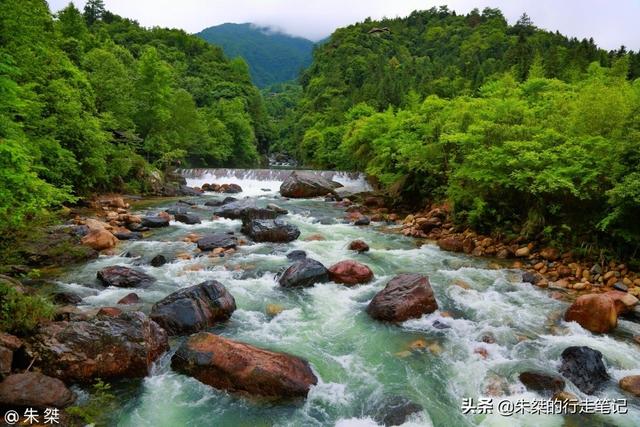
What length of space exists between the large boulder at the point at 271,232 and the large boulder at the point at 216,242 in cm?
99

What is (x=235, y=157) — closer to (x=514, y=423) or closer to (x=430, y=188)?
(x=430, y=188)

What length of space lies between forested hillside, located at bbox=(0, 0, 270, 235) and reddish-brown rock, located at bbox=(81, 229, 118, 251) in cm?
243

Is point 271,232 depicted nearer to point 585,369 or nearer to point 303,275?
point 303,275

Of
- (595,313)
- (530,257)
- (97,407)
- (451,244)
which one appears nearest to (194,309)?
(97,407)

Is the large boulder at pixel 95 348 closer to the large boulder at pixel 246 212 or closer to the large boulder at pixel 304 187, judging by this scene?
the large boulder at pixel 246 212

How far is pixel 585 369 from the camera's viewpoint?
693 centimetres

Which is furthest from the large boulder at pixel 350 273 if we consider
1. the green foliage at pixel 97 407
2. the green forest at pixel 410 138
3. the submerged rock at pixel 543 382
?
the green foliage at pixel 97 407

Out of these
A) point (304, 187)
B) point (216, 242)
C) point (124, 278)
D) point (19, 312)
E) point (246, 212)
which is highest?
point (19, 312)

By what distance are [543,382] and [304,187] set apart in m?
23.3

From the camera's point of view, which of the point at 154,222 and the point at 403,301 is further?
the point at 154,222

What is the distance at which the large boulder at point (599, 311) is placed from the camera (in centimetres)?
847

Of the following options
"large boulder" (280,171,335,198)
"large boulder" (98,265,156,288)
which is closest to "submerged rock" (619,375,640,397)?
"large boulder" (98,265,156,288)

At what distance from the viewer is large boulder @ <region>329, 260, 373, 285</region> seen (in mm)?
11133

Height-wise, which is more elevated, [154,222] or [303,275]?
[303,275]
